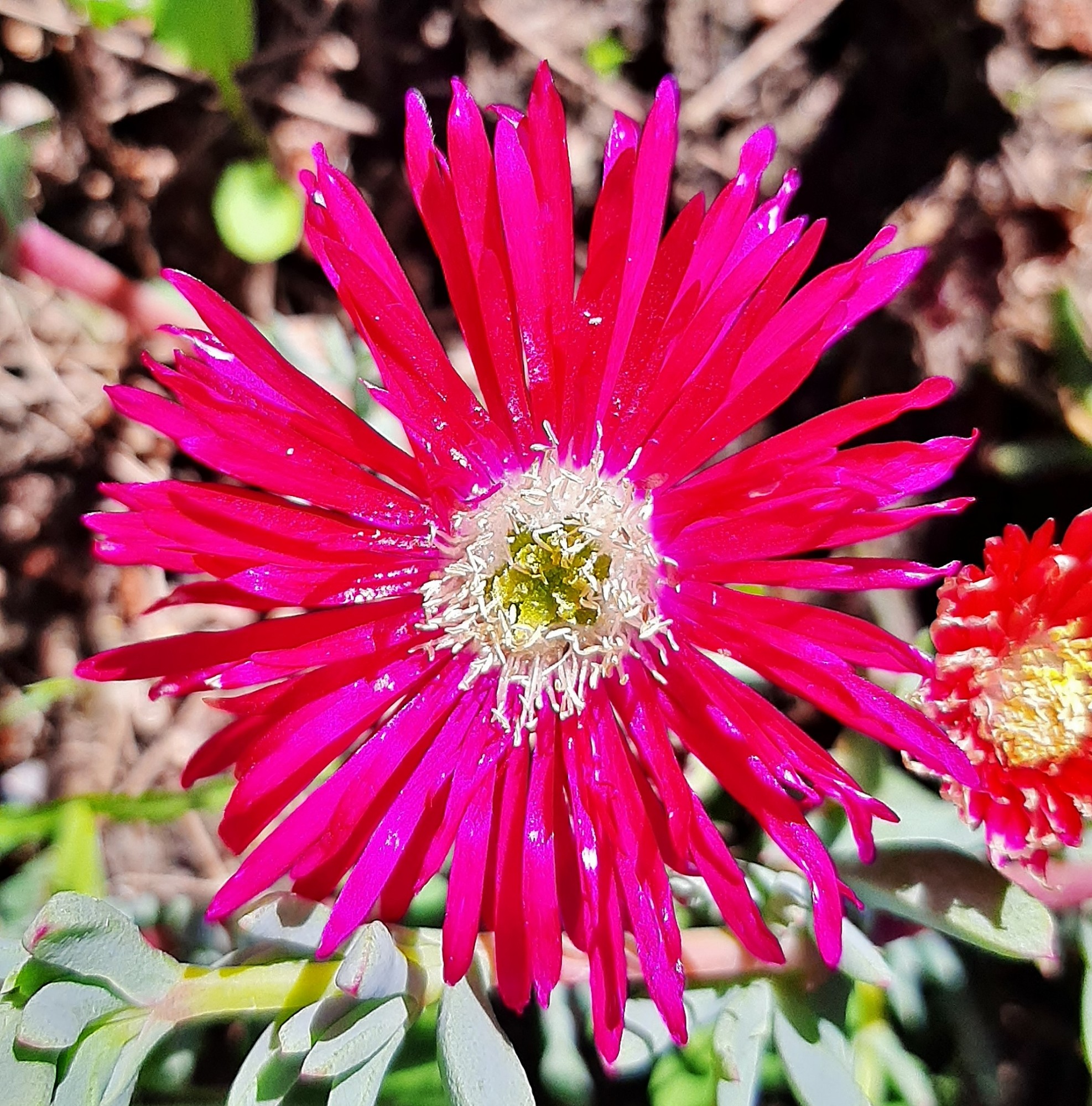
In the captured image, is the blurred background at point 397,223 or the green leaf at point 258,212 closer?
the blurred background at point 397,223

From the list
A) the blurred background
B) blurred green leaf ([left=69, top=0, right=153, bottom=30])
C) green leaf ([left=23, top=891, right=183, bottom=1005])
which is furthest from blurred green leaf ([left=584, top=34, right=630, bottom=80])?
green leaf ([left=23, top=891, right=183, bottom=1005])

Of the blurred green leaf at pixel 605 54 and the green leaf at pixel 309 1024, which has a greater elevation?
the blurred green leaf at pixel 605 54

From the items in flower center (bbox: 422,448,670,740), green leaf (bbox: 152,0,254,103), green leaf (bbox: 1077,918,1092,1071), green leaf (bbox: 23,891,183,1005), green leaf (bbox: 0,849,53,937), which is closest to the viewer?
green leaf (bbox: 23,891,183,1005)

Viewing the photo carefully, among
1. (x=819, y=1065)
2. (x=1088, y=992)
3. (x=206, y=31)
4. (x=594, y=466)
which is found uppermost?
(x=206, y=31)

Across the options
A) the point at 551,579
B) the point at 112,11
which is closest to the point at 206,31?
the point at 112,11

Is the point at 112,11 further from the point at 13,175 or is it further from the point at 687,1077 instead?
the point at 687,1077

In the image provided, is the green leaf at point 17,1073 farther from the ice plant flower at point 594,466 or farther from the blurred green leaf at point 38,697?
the blurred green leaf at point 38,697

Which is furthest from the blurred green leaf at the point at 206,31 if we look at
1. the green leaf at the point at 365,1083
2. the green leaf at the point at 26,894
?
the green leaf at the point at 365,1083

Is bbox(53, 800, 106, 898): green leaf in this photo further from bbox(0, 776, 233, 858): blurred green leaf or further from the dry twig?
the dry twig
